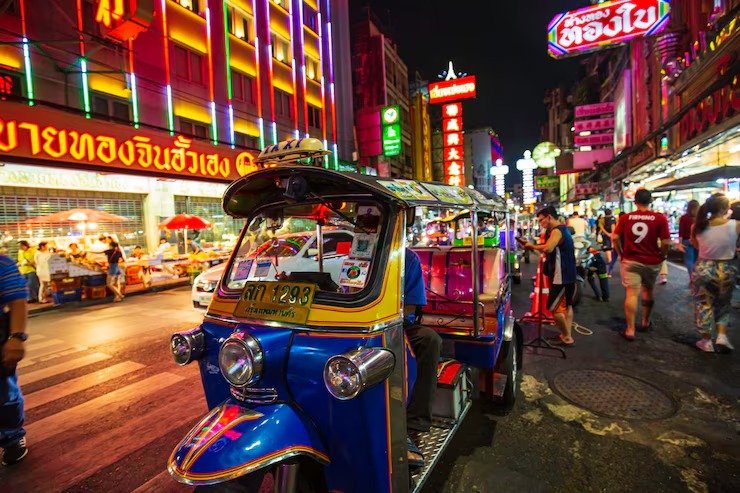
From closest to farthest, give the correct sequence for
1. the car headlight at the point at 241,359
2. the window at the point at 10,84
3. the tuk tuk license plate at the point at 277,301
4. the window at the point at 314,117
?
the car headlight at the point at 241,359 < the tuk tuk license plate at the point at 277,301 < the window at the point at 10,84 < the window at the point at 314,117

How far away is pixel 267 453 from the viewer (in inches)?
73.7

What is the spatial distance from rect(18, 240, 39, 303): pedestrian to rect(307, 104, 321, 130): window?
16.8 meters

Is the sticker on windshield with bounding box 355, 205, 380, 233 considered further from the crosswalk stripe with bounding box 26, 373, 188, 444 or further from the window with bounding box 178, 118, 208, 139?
the window with bounding box 178, 118, 208, 139

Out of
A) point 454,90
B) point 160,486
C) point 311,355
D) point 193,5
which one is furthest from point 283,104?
point 311,355

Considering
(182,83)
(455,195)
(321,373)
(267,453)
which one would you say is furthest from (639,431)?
(182,83)

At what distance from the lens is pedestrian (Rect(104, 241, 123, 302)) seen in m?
11.9

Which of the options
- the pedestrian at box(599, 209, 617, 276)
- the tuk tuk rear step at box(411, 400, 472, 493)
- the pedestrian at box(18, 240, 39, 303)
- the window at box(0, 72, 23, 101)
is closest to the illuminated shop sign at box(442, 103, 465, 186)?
the pedestrian at box(599, 209, 617, 276)

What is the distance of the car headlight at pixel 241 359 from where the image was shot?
2.14 metres

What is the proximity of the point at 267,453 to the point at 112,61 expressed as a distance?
56.1 ft

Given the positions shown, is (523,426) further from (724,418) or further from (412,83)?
(412,83)

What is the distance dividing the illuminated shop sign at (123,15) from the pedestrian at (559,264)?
12085 mm

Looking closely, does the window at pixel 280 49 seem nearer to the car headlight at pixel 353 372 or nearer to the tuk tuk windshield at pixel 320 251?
the tuk tuk windshield at pixel 320 251

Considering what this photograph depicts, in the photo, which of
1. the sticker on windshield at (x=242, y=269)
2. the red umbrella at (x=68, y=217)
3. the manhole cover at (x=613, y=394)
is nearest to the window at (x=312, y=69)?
the red umbrella at (x=68, y=217)

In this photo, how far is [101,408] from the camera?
4.68m
